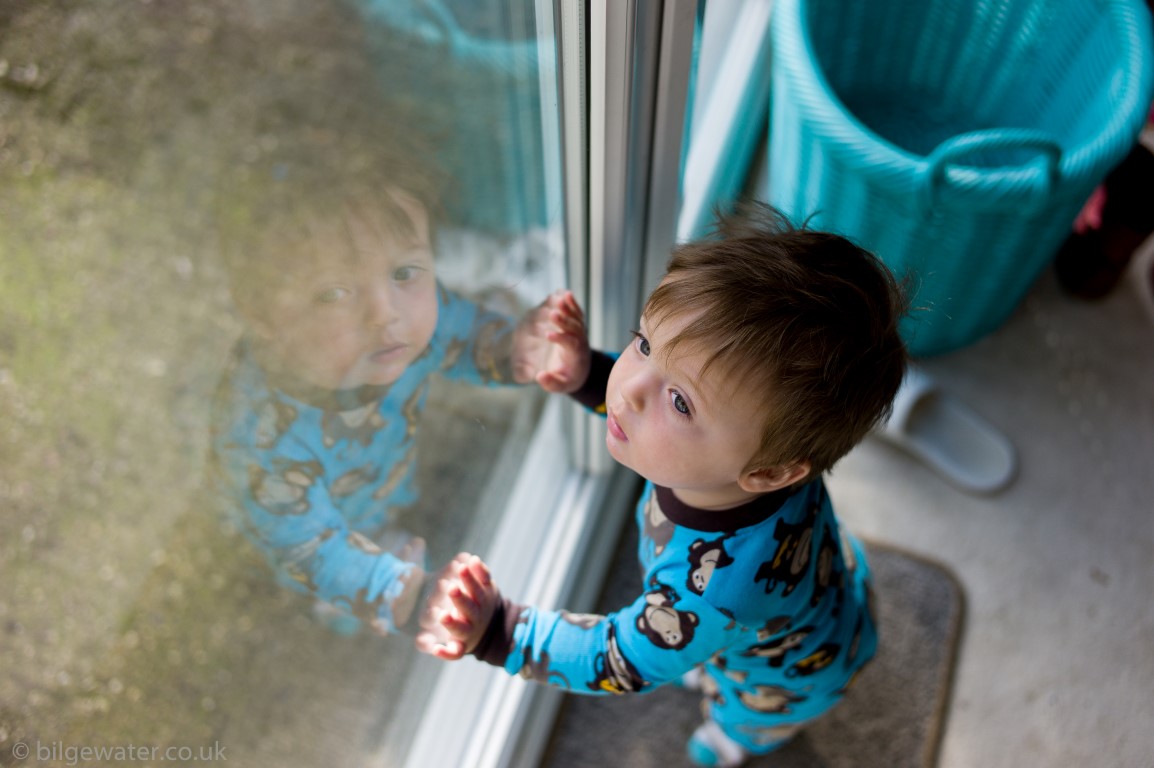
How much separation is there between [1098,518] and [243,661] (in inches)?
43.6

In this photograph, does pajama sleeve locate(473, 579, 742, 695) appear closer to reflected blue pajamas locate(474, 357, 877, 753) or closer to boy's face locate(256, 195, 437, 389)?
reflected blue pajamas locate(474, 357, 877, 753)

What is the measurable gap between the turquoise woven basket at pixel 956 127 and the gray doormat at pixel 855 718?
1.27 ft

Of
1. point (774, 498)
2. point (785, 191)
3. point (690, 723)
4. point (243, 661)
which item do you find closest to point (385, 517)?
point (243, 661)

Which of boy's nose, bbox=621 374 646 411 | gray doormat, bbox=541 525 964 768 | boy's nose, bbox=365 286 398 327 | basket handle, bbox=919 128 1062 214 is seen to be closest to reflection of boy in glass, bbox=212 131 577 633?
boy's nose, bbox=365 286 398 327

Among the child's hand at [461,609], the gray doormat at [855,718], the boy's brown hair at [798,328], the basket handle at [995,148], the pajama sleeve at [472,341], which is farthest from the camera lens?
the gray doormat at [855,718]

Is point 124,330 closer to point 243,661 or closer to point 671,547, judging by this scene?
point 243,661

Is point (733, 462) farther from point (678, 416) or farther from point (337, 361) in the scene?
point (337, 361)

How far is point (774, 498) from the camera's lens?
70 centimetres

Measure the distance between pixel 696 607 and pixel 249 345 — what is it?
1.36 ft

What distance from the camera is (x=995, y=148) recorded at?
0.98 meters

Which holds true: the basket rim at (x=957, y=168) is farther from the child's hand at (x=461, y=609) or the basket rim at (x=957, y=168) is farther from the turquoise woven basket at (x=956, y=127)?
the child's hand at (x=461, y=609)

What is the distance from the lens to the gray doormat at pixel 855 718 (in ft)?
3.58

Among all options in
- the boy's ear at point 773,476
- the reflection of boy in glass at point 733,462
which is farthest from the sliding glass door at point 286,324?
the boy's ear at point 773,476

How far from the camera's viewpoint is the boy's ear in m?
0.62
